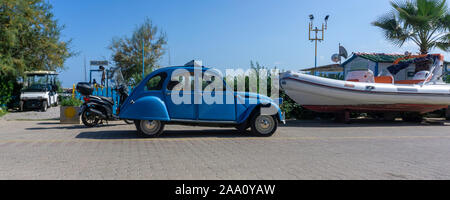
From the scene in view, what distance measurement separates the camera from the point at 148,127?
8344 mm

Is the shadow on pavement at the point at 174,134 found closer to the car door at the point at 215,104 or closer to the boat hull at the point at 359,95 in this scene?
the car door at the point at 215,104

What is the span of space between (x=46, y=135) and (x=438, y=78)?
1394 centimetres

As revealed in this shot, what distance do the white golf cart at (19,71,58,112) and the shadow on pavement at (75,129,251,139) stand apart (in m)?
7.97

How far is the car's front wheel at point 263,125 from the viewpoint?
28.5 feet

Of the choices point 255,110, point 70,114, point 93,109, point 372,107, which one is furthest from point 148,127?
point 372,107

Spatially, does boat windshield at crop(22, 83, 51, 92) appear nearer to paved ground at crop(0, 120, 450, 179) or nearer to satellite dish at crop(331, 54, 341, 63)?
paved ground at crop(0, 120, 450, 179)

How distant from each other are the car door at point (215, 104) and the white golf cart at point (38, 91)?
1025cm

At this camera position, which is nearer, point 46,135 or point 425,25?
point 46,135

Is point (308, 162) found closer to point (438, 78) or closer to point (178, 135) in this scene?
point (178, 135)

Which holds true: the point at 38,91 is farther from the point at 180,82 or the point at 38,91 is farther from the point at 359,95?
the point at 359,95

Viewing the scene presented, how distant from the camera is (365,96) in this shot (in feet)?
38.6

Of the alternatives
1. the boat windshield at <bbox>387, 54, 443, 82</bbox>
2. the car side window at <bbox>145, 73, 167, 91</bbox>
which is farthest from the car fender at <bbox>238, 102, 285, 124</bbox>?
the boat windshield at <bbox>387, 54, 443, 82</bbox>

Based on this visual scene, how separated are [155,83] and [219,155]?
2.96 m
